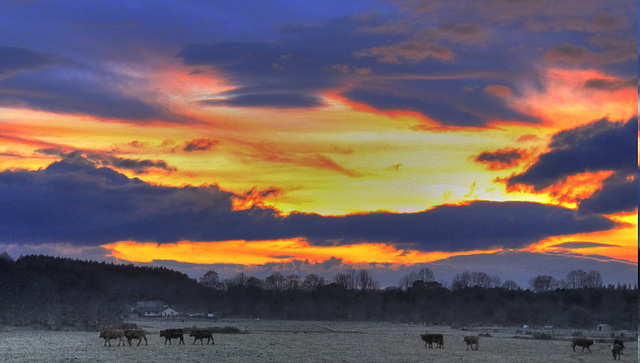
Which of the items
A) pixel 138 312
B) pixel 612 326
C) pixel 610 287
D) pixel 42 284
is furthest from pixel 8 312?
pixel 610 287

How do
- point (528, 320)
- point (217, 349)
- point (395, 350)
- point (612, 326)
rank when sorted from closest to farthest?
point (217, 349)
point (395, 350)
point (612, 326)
point (528, 320)

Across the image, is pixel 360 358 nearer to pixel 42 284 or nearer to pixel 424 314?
pixel 424 314

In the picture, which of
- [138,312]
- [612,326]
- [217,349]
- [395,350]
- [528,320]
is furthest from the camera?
[138,312]

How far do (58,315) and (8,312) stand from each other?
856cm

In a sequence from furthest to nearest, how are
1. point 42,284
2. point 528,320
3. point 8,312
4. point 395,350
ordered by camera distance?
point 42,284 < point 528,320 < point 8,312 < point 395,350

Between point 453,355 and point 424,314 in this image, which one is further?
point 424,314

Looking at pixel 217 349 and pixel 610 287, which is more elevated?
pixel 610 287

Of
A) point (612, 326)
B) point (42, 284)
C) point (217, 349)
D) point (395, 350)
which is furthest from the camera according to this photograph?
point (42, 284)

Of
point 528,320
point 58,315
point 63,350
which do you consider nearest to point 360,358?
point 63,350

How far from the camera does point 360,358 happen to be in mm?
54031

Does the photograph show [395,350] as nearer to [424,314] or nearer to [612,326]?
[612,326]

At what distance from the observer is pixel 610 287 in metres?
188

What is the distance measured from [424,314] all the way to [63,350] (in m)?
140

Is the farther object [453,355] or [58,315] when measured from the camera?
[58,315]
